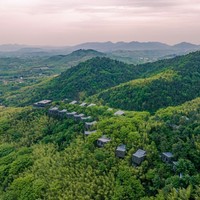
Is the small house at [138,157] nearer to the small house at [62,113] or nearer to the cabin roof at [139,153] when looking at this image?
the cabin roof at [139,153]

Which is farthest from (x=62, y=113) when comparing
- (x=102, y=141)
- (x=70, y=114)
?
(x=102, y=141)

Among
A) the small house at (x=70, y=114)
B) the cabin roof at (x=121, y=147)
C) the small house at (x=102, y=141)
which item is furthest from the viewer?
the small house at (x=70, y=114)

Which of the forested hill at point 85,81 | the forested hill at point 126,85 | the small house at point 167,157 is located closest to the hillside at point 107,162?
the small house at point 167,157

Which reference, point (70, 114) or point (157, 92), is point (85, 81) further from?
point (70, 114)

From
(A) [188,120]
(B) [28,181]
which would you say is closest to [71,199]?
(B) [28,181]

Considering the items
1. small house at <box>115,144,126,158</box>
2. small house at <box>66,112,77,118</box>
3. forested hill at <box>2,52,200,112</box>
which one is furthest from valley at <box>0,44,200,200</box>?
forested hill at <box>2,52,200,112</box>

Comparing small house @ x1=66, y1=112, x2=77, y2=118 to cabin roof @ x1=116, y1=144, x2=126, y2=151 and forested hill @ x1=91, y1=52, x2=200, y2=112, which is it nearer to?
cabin roof @ x1=116, y1=144, x2=126, y2=151
